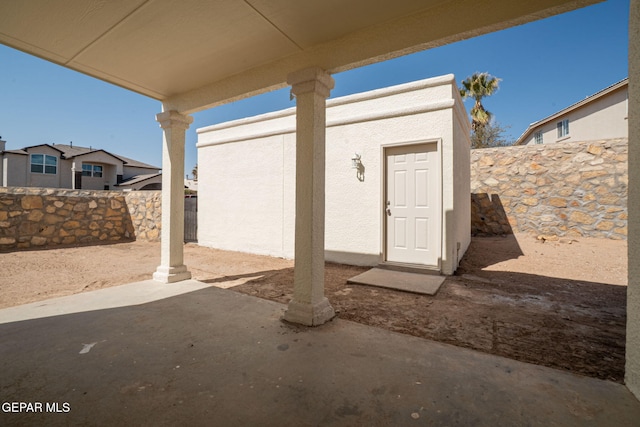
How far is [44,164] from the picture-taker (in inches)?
747

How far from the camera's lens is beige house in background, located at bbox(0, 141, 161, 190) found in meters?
17.9

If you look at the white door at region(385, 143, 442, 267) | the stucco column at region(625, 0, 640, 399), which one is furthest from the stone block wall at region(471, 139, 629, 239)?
the stucco column at region(625, 0, 640, 399)

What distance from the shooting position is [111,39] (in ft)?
8.51

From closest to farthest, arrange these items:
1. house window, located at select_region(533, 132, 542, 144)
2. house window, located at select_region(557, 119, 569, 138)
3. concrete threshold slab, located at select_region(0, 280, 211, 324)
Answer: concrete threshold slab, located at select_region(0, 280, 211, 324), house window, located at select_region(557, 119, 569, 138), house window, located at select_region(533, 132, 542, 144)

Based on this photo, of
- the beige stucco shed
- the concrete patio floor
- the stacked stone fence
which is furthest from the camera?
the stacked stone fence

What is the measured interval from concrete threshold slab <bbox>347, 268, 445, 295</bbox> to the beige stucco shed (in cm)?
153

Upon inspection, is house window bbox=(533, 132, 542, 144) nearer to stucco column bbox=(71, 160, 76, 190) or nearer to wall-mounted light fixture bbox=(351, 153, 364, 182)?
wall-mounted light fixture bbox=(351, 153, 364, 182)

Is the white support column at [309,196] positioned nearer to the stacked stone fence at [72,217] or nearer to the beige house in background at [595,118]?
the stacked stone fence at [72,217]

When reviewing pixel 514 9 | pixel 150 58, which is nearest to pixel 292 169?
pixel 150 58

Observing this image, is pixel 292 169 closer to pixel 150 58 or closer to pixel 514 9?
pixel 150 58

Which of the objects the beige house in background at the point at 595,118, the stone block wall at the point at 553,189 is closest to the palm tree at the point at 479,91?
the beige house in background at the point at 595,118

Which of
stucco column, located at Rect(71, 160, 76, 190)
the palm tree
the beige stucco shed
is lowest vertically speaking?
the beige stucco shed

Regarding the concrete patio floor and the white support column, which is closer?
the concrete patio floor

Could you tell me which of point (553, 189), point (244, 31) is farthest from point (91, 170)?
point (553, 189)
